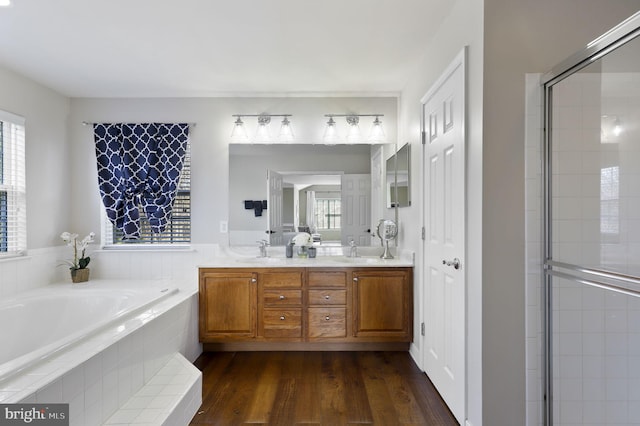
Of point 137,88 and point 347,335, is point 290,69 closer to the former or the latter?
point 137,88

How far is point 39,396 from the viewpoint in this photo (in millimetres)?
1283

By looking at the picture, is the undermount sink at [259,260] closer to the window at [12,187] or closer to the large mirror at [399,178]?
the large mirror at [399,178]

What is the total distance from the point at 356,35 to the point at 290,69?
0.76 metres

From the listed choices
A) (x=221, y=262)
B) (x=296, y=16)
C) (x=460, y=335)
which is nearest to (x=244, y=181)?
(x=221, y=262)

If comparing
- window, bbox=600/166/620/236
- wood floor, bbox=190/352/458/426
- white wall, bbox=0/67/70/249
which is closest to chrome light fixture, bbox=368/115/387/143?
wood floor, bbox=190/352/458/426

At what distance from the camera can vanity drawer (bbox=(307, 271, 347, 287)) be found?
306 cm

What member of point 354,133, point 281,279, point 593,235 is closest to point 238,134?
point 354,133

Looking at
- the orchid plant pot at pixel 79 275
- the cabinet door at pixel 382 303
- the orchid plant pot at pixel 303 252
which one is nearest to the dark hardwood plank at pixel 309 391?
the cabinet door at pixel 382 303

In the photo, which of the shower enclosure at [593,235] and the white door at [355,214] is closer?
the shower enclosure at [593,235]

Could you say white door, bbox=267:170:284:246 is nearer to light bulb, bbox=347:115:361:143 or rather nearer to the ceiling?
light bulb, bbox=347:115:361:143

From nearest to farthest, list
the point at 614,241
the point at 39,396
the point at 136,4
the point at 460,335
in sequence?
the point at 39,396
the point at 614,241
the point at 460,335
the point at 136,4

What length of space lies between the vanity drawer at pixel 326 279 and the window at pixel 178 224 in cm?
145

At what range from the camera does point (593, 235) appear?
1.56 m

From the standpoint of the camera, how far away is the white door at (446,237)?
1939mm
